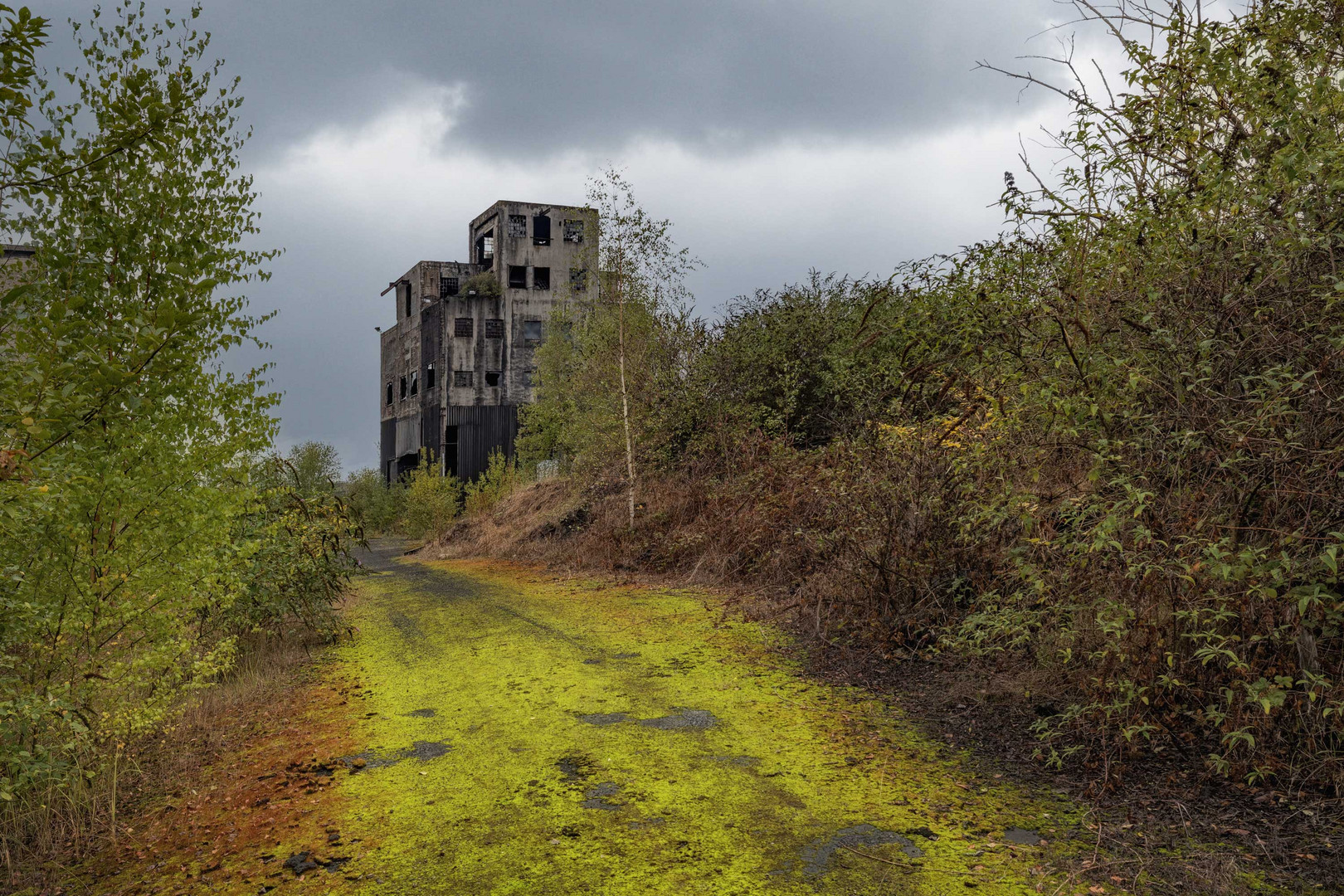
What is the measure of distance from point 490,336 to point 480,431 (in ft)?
14.3

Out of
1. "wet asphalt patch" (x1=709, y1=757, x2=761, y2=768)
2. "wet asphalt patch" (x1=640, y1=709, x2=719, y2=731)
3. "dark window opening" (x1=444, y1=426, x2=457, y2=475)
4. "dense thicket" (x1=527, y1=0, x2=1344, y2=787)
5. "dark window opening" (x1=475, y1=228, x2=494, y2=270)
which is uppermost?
"dark window opening" (x1=475, y1=228, x2=494, y2=270)

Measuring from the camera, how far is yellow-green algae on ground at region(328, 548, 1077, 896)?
362 centimetres

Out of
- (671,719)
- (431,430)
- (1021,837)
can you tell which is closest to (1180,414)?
(1021,837)

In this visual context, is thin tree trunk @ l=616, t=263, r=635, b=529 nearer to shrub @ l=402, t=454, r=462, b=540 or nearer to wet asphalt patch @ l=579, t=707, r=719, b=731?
wet asphalt patch @ l=579, t=707, r=719, b=731

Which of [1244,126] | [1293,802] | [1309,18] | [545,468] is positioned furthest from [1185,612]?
[545,468]

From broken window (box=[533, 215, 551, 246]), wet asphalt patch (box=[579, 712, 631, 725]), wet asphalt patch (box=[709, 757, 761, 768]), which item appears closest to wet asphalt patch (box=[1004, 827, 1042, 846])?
wet asphalt patch (box=[709, 757, 761, 768])

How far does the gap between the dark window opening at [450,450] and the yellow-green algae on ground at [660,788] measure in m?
29.0

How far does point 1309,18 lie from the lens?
438cm

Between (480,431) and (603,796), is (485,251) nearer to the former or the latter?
(480,431)

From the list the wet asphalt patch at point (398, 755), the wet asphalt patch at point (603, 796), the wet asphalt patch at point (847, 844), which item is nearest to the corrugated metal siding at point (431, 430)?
the wet asphalt patch at point (398, 755)

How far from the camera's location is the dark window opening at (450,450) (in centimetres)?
3625

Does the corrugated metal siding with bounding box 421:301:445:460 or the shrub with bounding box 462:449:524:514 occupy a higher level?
the corrugated metal siding with bounding box 421:301:445:460

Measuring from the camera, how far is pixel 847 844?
3.85 metres

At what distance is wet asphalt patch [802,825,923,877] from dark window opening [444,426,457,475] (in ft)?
111
